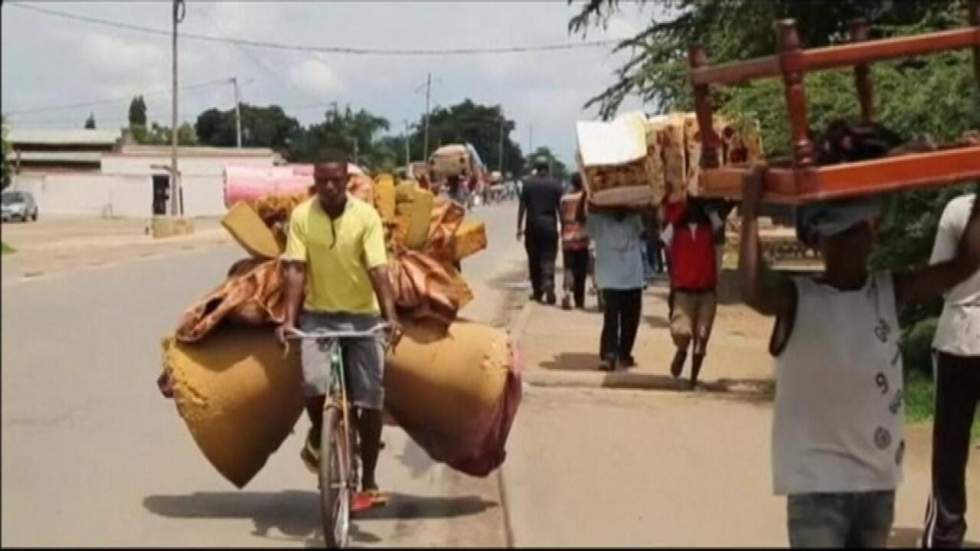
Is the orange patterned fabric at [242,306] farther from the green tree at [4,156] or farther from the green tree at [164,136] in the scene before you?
the green tree at [164,136]

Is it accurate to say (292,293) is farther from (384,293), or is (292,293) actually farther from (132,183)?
(132,183)

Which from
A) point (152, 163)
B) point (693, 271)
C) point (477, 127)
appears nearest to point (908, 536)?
point (693, 271)

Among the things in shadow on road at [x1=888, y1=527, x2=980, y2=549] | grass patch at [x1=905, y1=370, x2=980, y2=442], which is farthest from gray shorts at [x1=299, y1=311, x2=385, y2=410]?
grass patch at [x1=905, y1=370, x2=980, y2=442]

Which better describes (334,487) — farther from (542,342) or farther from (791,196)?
(542,342)

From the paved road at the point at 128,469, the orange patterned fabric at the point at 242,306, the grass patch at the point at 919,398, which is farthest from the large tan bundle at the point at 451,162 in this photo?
the orange patterned fabric at the point at 242,306

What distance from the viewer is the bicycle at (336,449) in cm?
766

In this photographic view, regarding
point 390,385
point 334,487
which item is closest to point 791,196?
point 334,487

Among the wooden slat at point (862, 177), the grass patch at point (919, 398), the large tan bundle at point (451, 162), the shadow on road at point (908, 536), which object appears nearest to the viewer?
the wooden slat at point (862, 177)

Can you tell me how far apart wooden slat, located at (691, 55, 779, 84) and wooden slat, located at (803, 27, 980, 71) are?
106mm

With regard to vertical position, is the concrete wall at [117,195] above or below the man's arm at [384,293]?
below

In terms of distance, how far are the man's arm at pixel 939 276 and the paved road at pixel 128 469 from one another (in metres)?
2.10

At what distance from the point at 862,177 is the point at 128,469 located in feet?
13.6

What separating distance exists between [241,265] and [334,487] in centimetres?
144

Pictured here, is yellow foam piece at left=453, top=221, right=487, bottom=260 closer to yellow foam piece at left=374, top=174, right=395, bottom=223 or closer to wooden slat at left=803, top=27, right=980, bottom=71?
yellow foam piece at left=374, top=174, right=395, bottom=223
